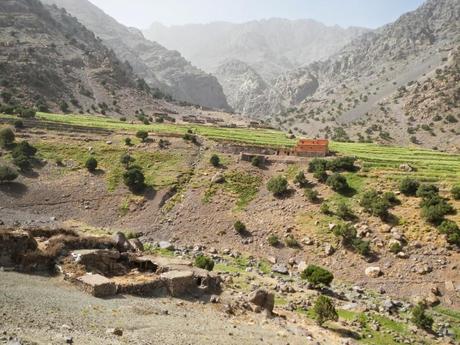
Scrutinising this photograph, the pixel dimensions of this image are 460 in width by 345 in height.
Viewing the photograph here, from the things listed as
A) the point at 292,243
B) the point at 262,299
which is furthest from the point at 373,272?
the point at 262,299

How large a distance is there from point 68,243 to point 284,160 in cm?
3874

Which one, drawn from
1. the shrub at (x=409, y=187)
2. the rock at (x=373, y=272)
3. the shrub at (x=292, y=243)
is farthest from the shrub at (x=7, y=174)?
the shrub at (x=409, y=187)

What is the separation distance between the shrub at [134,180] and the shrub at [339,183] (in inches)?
972

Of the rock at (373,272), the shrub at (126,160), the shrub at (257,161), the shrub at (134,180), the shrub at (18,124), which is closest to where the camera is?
the rock at (373,272)

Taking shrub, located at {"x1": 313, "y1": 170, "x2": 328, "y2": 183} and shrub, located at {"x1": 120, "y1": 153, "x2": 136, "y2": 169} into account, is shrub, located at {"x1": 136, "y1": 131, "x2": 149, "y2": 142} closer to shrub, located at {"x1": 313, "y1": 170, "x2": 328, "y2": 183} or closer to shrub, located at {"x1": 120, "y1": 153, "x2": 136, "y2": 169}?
shrub, located at {"x1": 120, "y1": 153, "x2": 136, "y2": 169}

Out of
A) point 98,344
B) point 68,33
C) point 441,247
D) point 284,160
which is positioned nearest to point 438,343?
point 441,247

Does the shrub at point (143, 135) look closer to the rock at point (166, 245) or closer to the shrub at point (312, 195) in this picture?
the rock at point (166, 245)

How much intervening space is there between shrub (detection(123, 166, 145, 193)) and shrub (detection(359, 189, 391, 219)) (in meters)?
28.4

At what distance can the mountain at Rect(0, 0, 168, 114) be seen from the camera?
416ft

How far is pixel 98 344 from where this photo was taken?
62.8 feet

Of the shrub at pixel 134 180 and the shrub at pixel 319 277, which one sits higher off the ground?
the shrub at pixel 134 180

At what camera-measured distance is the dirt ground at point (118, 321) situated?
19.8 metres

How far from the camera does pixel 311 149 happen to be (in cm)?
6794

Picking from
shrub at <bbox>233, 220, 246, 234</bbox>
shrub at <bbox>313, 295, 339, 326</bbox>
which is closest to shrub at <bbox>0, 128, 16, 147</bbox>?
shrub at <bbox>233, 220, 246, 234</bbox>
